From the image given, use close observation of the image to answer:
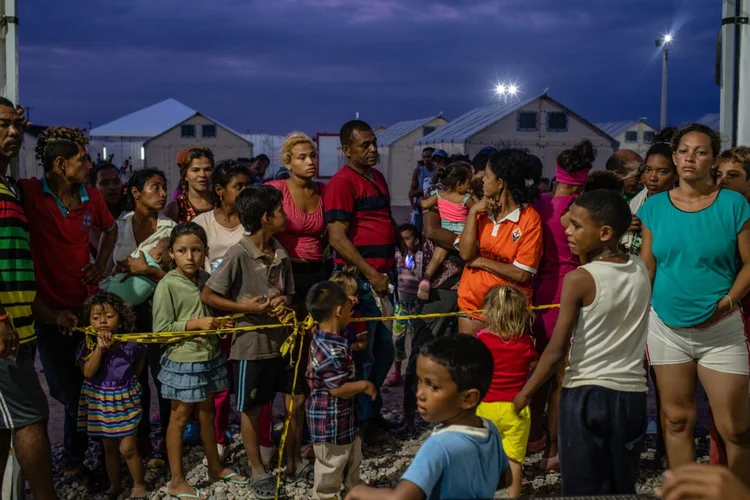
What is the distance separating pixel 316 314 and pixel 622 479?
6.07 ft

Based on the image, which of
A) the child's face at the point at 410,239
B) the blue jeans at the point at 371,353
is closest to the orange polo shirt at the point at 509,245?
the blue jeans at the point at 371,353

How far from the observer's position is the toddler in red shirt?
4574 mm

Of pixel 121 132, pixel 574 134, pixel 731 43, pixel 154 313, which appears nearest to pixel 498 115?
pixel 574 134

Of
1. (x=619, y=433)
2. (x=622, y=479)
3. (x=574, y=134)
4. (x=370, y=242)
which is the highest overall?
(x=574, y=134)

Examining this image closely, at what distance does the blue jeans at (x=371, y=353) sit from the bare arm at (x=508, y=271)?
3.01ft

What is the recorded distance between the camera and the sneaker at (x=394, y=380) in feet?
25.2

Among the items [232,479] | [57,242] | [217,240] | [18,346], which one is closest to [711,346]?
[232,479]

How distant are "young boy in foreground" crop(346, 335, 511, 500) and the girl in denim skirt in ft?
7.37

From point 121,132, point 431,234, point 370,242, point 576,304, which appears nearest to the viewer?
point 576,304

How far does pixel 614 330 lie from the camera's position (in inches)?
145

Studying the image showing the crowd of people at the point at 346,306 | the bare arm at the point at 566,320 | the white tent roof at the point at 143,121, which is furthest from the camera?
the white tent roof at the point at 143,121

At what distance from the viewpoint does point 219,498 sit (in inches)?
194

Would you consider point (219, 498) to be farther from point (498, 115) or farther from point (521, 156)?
point (498, 115)

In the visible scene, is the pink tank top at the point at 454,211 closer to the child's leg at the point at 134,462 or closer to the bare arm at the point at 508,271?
the bare arm at the point at 508,271
